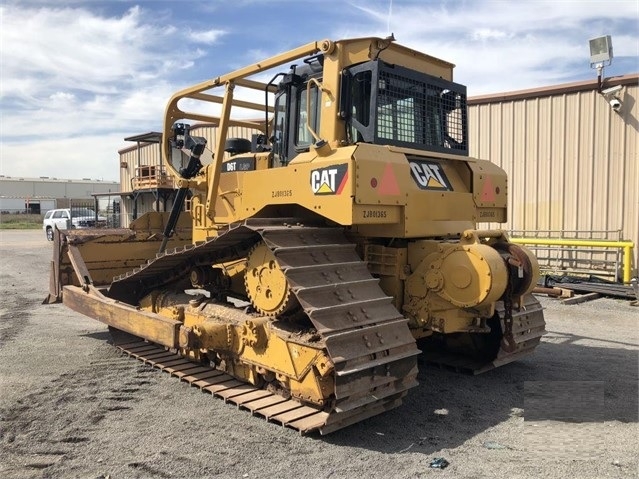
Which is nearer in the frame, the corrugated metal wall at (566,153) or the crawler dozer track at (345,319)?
the crawler dozer track at (345,319)

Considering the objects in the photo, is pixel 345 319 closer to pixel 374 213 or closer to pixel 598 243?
pixel 374 213

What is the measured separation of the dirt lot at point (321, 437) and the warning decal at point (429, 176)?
1.97m

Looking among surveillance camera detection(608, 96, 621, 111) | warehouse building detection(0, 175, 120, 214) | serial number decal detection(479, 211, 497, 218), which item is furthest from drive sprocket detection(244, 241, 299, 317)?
warehouse building detection(0, 175, 120, 214)

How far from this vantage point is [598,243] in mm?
11766

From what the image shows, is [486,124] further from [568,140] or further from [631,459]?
[631,459]

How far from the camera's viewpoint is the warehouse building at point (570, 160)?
12.1 m

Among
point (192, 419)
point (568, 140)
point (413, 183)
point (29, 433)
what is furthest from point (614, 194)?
point (29, 433)

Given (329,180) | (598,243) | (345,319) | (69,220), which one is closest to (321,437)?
(345,319)

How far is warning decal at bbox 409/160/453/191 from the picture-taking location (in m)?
5.28

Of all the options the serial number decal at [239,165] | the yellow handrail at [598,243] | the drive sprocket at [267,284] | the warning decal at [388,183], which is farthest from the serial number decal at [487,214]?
the yellow handrail at [598,243]

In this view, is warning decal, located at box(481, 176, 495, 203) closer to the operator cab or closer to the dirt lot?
the operator cab

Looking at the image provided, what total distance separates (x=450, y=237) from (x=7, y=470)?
4162mm

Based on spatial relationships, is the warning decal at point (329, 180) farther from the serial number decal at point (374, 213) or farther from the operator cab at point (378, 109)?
the operator cab at point (378, 109)

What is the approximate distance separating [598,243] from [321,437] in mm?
9586
